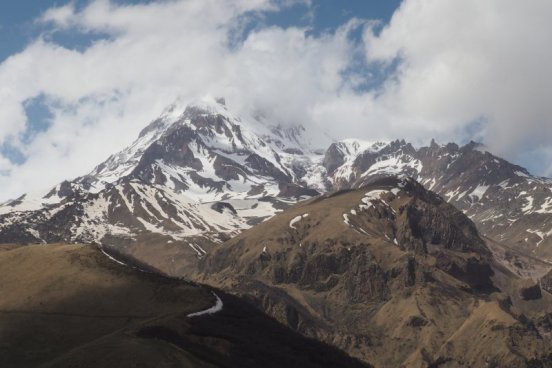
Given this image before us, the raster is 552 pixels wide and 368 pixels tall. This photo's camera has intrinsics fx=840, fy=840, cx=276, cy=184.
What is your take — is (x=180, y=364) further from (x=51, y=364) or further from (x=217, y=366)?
(x=51, y=364)

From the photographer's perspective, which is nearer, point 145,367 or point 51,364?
point 145,367

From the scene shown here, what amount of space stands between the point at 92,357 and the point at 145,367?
617 inches

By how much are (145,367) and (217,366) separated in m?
23.8

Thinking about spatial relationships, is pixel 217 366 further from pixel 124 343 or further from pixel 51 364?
pixel 51 364

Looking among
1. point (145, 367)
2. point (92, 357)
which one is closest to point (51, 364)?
point (92, 357)

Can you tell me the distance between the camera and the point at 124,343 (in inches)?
7840

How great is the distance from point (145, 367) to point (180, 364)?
8.30 metres

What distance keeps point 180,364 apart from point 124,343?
2043cm

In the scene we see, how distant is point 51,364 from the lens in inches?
7618

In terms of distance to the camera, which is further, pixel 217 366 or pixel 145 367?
pixel 217 366

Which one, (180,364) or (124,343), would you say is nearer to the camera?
(180,364)

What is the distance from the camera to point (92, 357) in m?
189

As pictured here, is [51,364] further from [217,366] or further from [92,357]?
[217,366]

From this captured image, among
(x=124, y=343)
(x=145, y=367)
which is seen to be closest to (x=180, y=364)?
(x=145, y=367)
